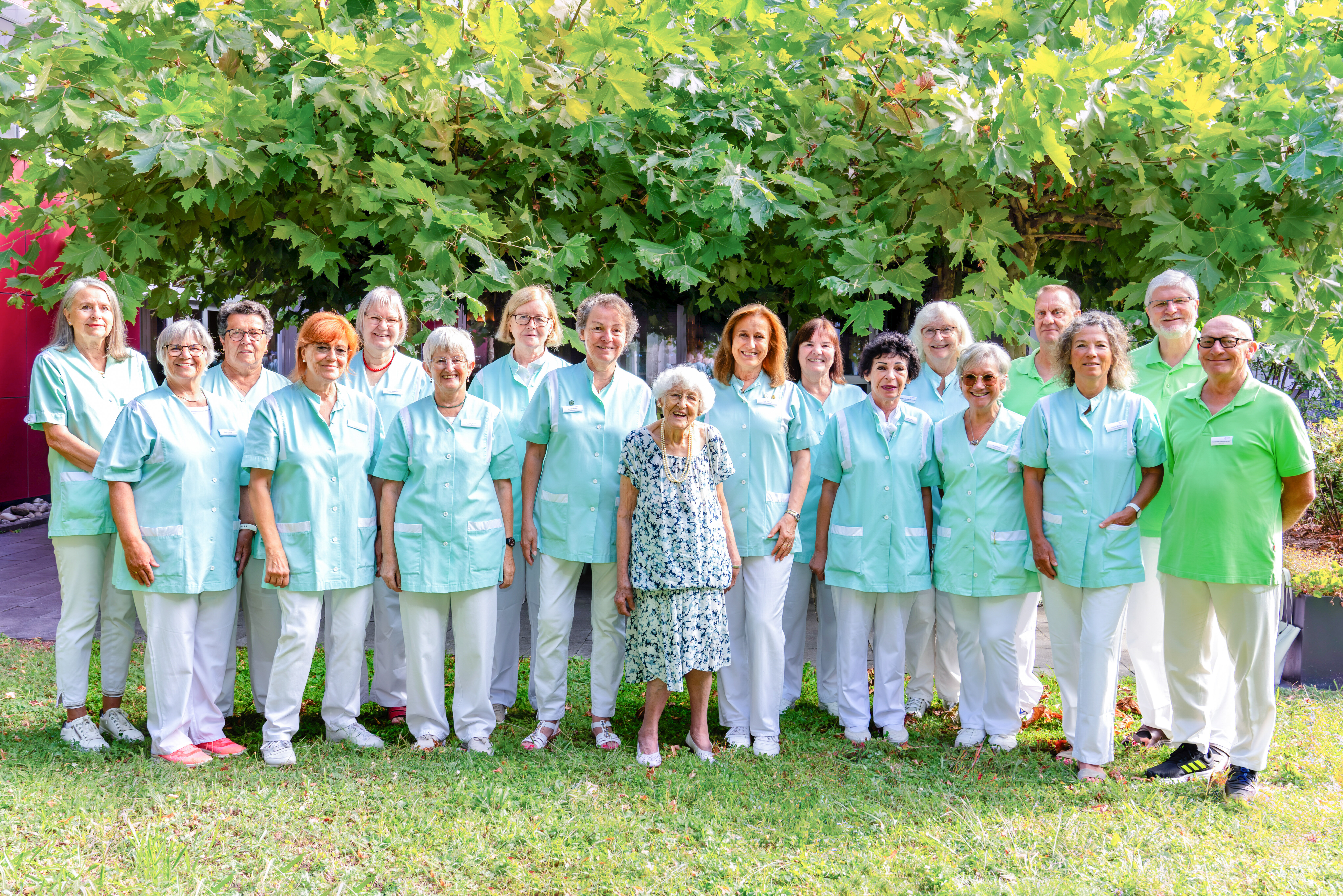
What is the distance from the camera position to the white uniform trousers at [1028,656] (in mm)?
4461

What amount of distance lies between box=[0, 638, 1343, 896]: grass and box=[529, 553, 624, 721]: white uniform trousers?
219 mm

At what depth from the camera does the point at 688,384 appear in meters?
3.93

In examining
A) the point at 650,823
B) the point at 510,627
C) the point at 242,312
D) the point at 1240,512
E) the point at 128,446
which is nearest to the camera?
the point at 650,823

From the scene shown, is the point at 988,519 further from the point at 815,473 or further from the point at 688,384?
the point at 688,384

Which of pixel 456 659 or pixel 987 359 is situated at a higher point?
pixel 987 359

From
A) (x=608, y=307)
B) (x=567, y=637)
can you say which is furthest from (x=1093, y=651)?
(x=608, y=307)

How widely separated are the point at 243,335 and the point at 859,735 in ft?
11.1

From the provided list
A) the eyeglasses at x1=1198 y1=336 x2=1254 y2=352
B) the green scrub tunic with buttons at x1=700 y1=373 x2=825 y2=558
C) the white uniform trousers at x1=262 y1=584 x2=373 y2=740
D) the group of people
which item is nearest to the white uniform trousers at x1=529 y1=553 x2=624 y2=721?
the group of people

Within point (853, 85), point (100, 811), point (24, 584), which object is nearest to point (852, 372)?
point (853, 85)

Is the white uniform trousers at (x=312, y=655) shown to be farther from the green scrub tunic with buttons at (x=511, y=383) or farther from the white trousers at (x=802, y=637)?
the white trousers at (x=802, y=637)

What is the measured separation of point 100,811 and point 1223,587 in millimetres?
4461

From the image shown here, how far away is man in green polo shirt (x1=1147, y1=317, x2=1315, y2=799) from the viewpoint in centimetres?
373

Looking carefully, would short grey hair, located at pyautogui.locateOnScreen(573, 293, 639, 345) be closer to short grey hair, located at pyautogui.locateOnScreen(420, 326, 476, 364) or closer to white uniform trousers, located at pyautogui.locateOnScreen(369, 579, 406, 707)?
short grey hair, located at pyautogui.locateOnScreen(420, 326, 476, 364)

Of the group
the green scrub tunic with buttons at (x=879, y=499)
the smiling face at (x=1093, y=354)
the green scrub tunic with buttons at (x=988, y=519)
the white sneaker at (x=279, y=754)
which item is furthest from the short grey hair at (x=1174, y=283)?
the white sneaker at (x=279, y=754)
